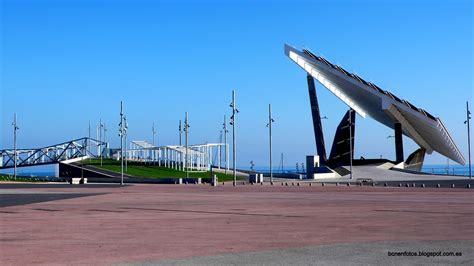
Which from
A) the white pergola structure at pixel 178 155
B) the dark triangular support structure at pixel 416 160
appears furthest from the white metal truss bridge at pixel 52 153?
the dark triangular support structure at pixel 416 160

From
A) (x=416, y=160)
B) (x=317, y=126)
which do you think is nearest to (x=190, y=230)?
(x=317, y=126)

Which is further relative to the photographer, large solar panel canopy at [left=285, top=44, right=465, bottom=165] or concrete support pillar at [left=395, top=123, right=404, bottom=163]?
concrete support pillar at [left=395, top=123, right=404, bottom=163]

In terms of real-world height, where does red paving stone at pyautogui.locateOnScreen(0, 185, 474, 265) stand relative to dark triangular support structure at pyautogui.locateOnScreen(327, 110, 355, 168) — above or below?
below

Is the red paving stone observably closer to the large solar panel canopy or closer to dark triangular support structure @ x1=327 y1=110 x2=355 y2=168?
the large solar panel canopy

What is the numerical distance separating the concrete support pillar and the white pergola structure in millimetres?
23274

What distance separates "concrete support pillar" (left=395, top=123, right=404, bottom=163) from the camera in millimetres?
73188

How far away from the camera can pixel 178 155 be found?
8469 cm

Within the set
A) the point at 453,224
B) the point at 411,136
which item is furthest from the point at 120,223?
the point at 411,136

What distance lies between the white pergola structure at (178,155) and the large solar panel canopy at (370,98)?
65.3 feet

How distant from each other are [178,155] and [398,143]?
3077cm

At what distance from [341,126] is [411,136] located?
1296 cm

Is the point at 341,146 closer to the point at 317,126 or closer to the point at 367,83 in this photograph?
the point at 317,126

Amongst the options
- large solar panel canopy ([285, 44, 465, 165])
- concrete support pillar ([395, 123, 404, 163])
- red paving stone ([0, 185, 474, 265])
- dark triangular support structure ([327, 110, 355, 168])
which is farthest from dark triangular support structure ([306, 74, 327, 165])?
red paving stone ([0, 185, 474, 265])

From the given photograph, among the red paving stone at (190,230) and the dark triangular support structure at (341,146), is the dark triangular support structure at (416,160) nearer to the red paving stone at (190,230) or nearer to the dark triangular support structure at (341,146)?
the dark triangular support structure at (341,146)
